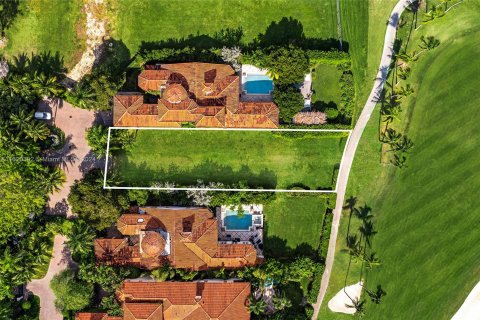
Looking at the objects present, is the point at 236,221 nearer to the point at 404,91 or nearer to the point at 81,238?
the point at 81,238

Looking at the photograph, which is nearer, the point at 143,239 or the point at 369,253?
the point at 143,239

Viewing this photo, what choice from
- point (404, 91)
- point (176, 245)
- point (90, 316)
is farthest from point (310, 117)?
point (90, 316)

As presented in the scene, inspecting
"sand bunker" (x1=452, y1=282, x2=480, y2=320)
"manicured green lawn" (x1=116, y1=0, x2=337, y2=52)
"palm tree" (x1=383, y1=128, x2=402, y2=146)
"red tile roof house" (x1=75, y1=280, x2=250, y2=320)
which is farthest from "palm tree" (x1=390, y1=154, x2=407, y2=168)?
"red tile roof house" (x1=75, y1=280, x2=250, y2=320)

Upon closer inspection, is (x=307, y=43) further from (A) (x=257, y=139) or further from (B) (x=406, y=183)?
(B) (x=406, y=183)

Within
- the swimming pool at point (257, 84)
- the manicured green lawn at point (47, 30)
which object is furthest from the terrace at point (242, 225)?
the manicured green lawn at point (47, 30)

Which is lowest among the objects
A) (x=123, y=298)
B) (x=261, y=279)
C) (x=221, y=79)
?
(x=123, y=298)

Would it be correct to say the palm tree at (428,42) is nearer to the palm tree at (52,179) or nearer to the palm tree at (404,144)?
the palm tree at (404,144)

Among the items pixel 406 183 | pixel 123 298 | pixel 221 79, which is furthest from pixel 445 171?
pixel 123 298
